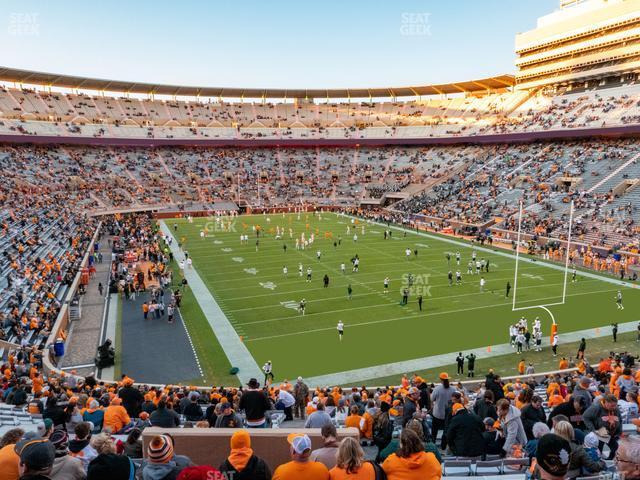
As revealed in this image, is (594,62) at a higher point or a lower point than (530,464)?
higher

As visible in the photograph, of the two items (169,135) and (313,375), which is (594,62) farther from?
(313,375)

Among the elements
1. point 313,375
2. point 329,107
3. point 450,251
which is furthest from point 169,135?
point 313,375

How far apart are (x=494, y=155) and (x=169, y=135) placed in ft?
149

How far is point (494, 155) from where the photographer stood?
6256 cm

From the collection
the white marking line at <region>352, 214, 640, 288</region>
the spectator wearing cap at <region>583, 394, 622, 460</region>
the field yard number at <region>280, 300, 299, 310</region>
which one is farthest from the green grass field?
the spectator wearing cap at <region>583, 394, 622, 460</region>

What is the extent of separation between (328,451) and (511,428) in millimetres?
3470

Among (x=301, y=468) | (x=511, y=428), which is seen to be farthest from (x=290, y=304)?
(x=301, y=468)

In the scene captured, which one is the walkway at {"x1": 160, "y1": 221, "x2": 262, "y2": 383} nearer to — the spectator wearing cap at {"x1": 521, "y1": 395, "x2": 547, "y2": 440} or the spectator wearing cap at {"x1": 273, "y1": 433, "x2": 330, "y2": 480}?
the spectator wearing cap at {"x1": 521, "y1": 395, "x2": 547, "y2": 440}

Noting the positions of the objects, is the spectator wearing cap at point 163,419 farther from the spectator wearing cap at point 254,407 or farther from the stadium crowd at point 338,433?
the spectator wearing cap at point 254,407

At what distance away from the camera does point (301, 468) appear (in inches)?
153

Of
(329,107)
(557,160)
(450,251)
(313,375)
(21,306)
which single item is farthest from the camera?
(329,107)

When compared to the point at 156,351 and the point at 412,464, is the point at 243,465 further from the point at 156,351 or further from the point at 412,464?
the point at 156,351

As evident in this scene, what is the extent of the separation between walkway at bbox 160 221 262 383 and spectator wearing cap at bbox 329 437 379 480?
40.5ft

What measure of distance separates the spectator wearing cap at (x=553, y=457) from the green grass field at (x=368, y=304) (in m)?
12.8
